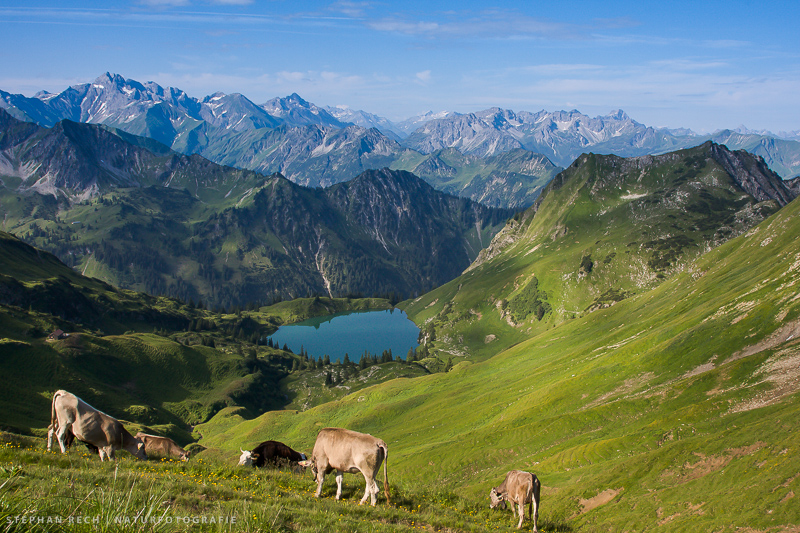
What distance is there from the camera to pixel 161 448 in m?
31.1

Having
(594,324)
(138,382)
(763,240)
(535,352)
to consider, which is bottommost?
(138,382)

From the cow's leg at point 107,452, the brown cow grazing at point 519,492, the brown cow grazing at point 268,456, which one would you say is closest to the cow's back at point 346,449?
the brown cow grazing at point 268,456

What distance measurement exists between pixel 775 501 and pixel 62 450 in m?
45.2

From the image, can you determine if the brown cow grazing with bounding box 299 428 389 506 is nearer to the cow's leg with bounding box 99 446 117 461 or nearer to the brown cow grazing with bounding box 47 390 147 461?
the cow's leg with bounding box 99 446 117 461

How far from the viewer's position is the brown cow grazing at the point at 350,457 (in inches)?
866

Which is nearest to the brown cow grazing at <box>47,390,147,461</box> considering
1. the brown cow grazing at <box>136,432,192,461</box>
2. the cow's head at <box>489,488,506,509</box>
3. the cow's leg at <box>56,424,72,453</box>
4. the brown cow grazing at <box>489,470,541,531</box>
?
the cow's leg at <box>56,424,72,453</box>

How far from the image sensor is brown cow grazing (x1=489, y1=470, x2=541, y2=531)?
2766cm

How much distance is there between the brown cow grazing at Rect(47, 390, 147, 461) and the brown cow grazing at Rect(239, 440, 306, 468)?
7.15 m

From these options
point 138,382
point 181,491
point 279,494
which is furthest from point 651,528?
point 138,382

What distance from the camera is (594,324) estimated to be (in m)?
145

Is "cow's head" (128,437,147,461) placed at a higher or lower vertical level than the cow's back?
lower

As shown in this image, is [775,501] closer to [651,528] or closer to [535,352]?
[651,528]

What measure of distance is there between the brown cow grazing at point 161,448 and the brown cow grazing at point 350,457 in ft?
42.2

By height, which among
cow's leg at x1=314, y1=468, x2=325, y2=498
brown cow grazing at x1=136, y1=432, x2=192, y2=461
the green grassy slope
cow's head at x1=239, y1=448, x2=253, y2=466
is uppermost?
cow's leg at x1=314, y1=468, x2=325, y2=498
